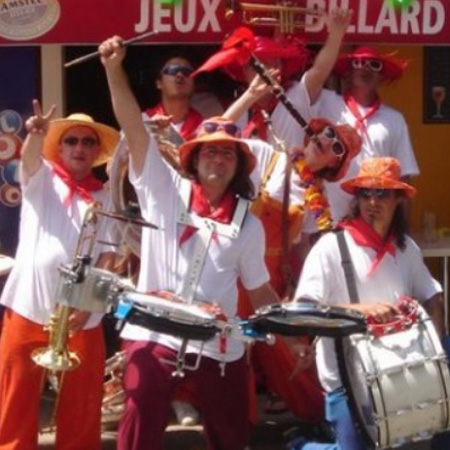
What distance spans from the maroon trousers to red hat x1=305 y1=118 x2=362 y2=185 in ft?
4.84

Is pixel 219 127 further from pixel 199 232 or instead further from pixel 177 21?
pixel 177 21

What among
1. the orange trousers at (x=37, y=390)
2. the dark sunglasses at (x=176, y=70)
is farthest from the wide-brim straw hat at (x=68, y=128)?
the orange trousers at (x=37, y=390)

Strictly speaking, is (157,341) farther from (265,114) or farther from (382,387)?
(265,114)

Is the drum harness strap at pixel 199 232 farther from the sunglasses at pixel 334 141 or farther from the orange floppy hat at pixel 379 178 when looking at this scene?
the sunglasses at pixel 334 141

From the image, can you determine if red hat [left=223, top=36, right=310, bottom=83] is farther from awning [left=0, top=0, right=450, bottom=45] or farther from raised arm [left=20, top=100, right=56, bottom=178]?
raised arm [left=20, top=100, right=56, bottom=178]

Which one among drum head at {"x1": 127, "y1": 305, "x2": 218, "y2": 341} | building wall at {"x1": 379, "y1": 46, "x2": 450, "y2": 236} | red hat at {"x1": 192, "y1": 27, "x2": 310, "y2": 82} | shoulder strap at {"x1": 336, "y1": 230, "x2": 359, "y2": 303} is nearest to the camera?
drum head at {"x1": 127, "y1": 305, "x2": 218, "y2": 341}

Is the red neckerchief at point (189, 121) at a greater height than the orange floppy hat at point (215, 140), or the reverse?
the red neckerchief at point (189, 121)

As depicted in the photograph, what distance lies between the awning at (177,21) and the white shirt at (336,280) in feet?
5.81

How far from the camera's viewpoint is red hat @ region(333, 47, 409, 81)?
22.3ft

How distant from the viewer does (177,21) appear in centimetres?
673

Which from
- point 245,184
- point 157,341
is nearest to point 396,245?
point 245,184

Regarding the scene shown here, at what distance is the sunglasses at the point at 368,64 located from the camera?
22.4ft

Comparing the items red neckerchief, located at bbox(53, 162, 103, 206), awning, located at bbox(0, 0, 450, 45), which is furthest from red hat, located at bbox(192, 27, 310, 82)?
red neckerchief, located at bbox(53, 162, 103, 206)

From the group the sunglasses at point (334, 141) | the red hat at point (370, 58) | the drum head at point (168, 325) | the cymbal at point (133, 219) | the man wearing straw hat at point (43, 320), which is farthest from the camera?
the red hat at point (370, 58)
